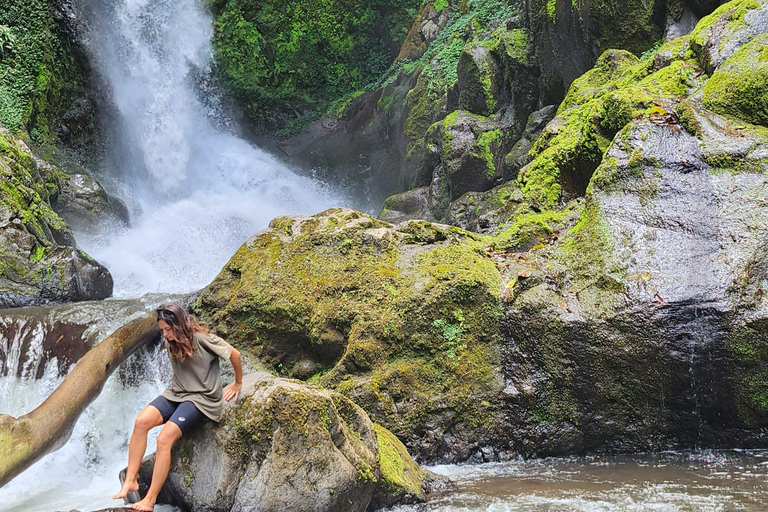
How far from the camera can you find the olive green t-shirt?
3.82m

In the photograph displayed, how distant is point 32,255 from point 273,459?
25.4 ft

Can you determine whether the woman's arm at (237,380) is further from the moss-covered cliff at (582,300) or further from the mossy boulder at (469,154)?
the mossy boulder at (469,154)

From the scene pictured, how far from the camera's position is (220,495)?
3.74 m

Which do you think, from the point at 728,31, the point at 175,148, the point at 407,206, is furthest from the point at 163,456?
the point at 175,148

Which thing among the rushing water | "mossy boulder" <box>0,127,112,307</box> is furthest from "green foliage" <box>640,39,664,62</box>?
"mossy boulder" <box>0,127,112,307</box>

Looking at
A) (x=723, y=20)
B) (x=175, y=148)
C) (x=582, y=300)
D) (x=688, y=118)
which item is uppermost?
(x=175, y=148)

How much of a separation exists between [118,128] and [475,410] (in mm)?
16686

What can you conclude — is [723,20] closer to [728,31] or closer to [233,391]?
[728,31]

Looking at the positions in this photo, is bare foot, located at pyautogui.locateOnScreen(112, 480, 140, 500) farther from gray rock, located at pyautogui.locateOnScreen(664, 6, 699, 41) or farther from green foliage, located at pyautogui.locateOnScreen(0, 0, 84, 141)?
green foliage, located at pyautogui.locateOnScreen(0, 0, 84, 141)

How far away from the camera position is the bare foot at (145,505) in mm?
3549

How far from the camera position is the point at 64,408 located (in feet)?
18.5

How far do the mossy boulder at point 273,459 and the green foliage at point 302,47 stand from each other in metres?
19.2

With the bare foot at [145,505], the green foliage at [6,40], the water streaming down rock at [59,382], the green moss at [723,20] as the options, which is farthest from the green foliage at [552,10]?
the green foliage at [6,40]

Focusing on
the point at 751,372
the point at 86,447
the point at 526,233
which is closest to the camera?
the point at 751,372
